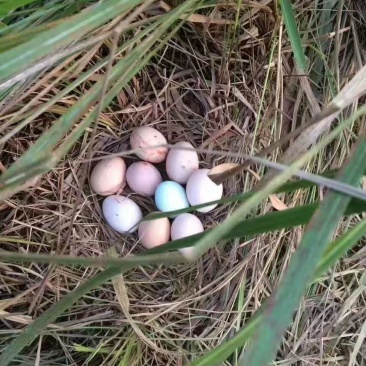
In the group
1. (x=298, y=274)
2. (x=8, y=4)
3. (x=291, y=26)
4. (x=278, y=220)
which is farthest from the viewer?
(x=291, y=26)

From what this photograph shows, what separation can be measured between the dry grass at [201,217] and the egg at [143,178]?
0.03 metres

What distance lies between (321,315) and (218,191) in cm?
28

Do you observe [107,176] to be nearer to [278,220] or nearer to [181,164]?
[181,164]

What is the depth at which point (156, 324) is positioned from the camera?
922mm

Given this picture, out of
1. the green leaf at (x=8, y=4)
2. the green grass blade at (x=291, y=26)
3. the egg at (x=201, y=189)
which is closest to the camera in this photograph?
the green leaf at (x=8, y=4)

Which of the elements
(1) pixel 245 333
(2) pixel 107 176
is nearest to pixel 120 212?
(2) pixel 107 176

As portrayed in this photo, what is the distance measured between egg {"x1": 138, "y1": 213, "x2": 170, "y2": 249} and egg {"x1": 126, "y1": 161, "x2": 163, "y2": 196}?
58 millimetres

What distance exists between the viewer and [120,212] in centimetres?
92

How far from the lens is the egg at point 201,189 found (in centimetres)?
90

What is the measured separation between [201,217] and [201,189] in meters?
0.08

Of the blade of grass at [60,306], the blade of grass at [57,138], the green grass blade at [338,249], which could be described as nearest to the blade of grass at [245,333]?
the green grass blade at [338,249]

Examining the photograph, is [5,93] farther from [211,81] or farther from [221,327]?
[221,327]

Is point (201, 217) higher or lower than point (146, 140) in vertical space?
lower

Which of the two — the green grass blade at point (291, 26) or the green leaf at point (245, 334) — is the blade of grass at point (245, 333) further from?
the green grass blade at point (291, 26)
